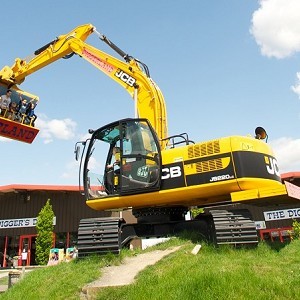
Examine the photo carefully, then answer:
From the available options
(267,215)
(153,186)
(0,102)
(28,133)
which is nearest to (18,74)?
(0,102)

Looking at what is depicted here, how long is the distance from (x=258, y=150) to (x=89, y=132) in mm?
4450

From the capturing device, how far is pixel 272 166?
8.73 metres

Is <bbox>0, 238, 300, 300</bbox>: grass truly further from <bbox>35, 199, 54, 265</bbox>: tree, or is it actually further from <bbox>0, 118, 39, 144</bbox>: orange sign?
<bbox>35, 199, 54, 265</bbox>: tree

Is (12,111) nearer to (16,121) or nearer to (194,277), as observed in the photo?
(16,121)

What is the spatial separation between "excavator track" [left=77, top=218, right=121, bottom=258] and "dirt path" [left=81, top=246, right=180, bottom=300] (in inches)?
17.6

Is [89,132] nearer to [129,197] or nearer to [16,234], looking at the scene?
[129,197]

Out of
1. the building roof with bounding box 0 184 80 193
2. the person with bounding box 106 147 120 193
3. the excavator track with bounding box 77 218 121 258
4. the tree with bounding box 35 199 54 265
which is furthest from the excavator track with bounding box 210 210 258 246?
the building roof with bounding box 0 184 80 193

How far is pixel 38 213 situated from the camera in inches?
1168

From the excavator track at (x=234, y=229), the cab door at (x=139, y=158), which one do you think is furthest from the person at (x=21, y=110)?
the excavator track at (x=234, y=229)

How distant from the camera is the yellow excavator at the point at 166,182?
779 centimetres

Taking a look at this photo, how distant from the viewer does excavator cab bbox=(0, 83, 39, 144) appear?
534 inches

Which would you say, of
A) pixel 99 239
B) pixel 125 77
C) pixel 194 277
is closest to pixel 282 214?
pixel 125 77

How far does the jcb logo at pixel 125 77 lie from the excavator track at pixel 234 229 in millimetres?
5225

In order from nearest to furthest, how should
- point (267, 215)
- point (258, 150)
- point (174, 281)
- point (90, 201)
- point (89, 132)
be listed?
point (174, 281) < point (258, 150) < point (90, 201) < point (89, 132) < point (267, 215)
